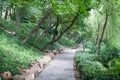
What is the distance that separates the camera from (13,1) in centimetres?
888

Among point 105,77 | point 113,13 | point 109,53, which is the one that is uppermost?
point 113,13

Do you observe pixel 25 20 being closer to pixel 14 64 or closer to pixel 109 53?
pixel 109 53

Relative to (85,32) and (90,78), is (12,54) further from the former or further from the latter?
(85,32)

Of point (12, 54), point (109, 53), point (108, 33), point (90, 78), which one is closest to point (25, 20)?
point (108, 33)

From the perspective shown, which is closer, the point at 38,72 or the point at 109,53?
the point at 38,72

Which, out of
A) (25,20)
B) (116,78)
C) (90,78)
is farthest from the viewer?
(25,20)

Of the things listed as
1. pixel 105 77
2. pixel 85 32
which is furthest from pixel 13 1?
pixel 85 32

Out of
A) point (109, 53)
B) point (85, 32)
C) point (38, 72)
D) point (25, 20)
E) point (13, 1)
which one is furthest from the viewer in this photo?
point (25, 20)

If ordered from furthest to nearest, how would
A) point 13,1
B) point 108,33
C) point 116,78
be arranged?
point 108,33 → point 116,78 → point 13,1

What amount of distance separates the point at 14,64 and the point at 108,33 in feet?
50.5

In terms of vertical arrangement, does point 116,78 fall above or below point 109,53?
above

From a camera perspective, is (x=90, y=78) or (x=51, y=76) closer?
(x=90, y=78)

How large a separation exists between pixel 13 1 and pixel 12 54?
6.63 metres

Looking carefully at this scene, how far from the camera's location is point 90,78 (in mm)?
10953
